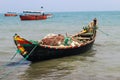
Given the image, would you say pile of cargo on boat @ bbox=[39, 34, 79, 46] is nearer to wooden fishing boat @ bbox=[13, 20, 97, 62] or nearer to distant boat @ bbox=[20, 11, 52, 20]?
wooden fishing boat @ bbox=[13, 20, 97, 62]

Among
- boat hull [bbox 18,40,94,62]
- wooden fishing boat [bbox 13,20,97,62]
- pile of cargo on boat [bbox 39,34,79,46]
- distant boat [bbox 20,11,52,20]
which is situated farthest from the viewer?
distant boat [bbox 20,11,52,20]

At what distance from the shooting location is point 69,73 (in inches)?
479

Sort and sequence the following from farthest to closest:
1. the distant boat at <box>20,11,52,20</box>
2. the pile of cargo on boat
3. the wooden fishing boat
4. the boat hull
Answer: the distant boat at <box>20,11,52,20</box>
the pile of cargo on boat
the boat hull
the wooden fishing boat

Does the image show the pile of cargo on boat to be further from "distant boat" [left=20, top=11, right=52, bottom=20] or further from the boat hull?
"distant boat" [left=20, top=11, right=52, bottom=20]

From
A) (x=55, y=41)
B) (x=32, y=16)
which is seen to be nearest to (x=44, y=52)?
(x=55, y=41)

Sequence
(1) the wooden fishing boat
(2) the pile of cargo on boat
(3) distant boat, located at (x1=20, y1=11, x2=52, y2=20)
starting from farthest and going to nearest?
(3) distant boat, located at (x1=20, y1=11, x2=52, y2=20) < (2) the pile of cargo on boat < (1) the wooden fishing boat

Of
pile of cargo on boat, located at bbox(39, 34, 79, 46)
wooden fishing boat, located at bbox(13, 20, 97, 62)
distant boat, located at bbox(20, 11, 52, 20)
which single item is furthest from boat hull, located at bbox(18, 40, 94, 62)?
distant boat, located at bbox(20, 11, 52, 20)

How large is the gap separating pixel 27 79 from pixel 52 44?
141 inches

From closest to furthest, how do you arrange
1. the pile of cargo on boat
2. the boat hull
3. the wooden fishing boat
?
1. the wooden fishing boat
2. the boat hull
3. the pile of cargo on boat

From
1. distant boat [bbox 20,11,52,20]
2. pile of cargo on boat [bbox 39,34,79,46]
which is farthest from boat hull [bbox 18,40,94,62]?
distant boat [bbox 20,11,52,20]

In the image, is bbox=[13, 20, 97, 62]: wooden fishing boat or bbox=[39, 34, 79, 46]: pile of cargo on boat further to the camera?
bbox=[39, 34, 79, 46]: pile of cargo on boat

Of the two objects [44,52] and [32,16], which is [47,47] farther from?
[32,16]

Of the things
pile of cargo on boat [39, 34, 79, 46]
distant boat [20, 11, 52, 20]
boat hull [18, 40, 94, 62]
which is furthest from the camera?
distant boat [20, 11, 52, 20]

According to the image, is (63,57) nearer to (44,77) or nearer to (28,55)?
(28,55)
